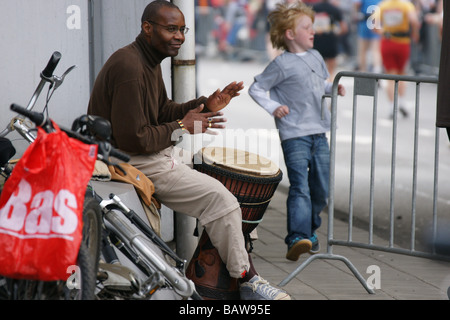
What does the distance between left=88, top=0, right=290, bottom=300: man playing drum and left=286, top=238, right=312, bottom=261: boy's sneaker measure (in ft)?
3.23

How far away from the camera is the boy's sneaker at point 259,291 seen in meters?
4.78

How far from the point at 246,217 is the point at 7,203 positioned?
6.22 feet

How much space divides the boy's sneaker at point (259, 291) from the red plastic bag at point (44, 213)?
1.62 metres

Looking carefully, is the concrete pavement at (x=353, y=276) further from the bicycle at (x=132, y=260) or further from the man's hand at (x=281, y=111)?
the bicycle at (x=132, y=260)

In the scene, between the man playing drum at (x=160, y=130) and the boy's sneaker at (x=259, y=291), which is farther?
the boy's sneaker at (x=259, y=291)

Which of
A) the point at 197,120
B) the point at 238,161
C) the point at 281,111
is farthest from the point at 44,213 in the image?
the point at 281,111

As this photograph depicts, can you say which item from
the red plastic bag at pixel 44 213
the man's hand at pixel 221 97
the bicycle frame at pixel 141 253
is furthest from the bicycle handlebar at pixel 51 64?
the man's hand at pixel 221 97

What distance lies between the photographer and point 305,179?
603 cm

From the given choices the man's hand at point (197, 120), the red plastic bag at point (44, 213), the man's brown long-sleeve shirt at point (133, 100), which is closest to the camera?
the red plastic bag at point (44, 213)

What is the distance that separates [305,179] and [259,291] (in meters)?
1.40

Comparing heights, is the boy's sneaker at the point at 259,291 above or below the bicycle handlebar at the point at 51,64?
below

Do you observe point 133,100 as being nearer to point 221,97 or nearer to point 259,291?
point 221,97

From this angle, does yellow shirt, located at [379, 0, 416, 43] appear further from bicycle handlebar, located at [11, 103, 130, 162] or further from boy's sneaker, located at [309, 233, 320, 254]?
bicycle handlebar, located at [11, 103, 130, 162]

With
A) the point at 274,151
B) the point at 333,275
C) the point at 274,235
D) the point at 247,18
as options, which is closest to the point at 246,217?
the point at 333,275
